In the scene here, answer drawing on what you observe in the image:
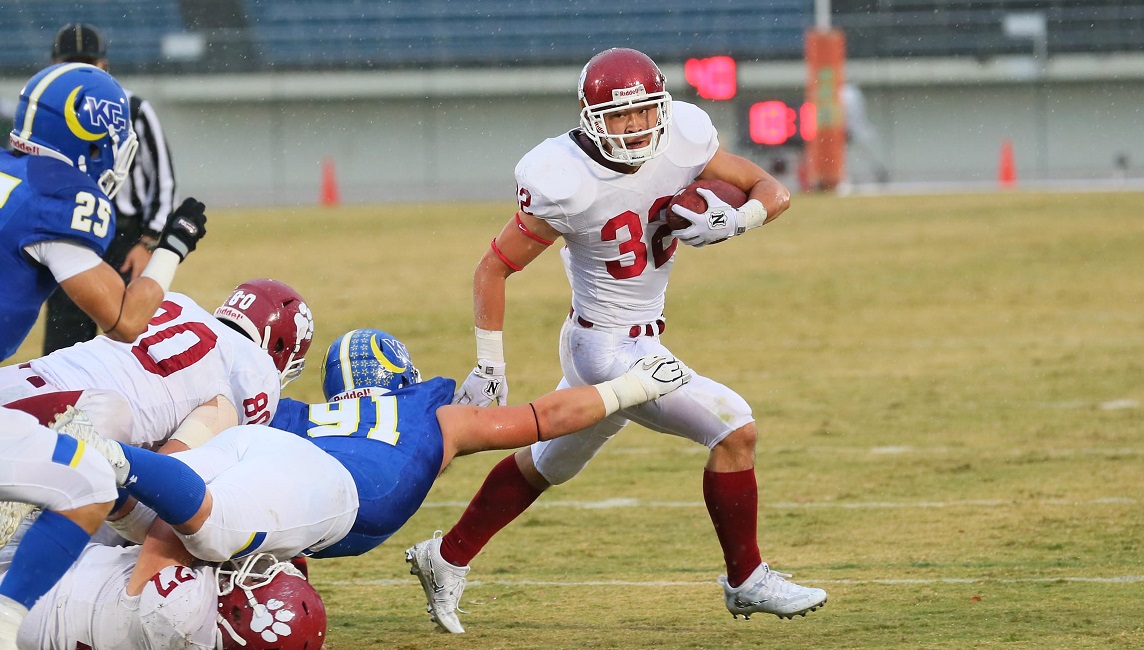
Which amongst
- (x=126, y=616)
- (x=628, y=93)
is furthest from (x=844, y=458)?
(x=126, y=616)

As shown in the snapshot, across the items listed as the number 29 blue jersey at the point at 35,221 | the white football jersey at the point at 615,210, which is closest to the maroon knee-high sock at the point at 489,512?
the white football jersey at the point at 615,210

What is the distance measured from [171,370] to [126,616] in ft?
2.35

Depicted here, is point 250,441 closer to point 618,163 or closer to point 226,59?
point 618,163

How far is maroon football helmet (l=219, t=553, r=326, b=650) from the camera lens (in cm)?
360

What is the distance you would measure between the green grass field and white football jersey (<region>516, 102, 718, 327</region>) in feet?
3.16

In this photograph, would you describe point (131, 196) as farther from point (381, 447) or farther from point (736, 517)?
point (736, 517)

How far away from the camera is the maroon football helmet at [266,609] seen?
3598 millimetres

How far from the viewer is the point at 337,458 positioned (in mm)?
3879

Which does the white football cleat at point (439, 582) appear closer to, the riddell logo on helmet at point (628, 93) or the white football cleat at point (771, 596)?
the white football cleat at point (771, 596)

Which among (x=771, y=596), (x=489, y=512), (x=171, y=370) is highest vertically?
(x=171, y=370)

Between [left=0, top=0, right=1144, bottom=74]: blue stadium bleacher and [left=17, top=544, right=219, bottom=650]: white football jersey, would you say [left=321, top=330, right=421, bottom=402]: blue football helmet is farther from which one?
[left=0, top=0, right=1144, bottom=74]: blue stadium bleacher

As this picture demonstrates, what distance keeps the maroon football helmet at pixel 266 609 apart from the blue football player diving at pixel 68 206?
2.20 feet

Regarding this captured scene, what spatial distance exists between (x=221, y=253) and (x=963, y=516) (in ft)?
42.7

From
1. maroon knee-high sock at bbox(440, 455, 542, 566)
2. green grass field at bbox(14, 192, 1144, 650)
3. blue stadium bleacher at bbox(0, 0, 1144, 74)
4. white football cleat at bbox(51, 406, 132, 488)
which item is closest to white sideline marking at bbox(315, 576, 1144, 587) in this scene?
green grass field at bbox(14, 192, 1144, 650)
